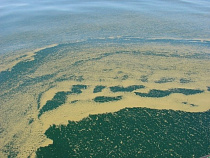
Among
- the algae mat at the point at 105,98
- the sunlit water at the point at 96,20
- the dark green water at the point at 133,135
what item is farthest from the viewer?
the sunlit water at the point at 96,20

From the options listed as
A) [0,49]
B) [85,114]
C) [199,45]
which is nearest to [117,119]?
[85,114]

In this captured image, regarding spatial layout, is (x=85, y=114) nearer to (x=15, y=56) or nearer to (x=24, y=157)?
(x=24, y=157)

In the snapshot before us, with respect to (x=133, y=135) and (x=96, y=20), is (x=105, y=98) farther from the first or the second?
(x=96, y=20)

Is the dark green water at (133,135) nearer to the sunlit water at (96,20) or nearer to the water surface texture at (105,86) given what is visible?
the water surface texture at (105,86)

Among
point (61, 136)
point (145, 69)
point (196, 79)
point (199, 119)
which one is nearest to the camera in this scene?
point (61, 136)

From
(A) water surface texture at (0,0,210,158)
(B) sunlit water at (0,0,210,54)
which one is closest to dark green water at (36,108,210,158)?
(A) water surface texture at (0,0,210,158)

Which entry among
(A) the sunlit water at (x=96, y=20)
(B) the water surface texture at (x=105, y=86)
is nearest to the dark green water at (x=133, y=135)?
(B) the water surface texture at (x=105, y=86)

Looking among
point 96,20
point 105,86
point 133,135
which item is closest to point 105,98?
point 105,86

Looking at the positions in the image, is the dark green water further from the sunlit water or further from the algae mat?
the sunlit water
